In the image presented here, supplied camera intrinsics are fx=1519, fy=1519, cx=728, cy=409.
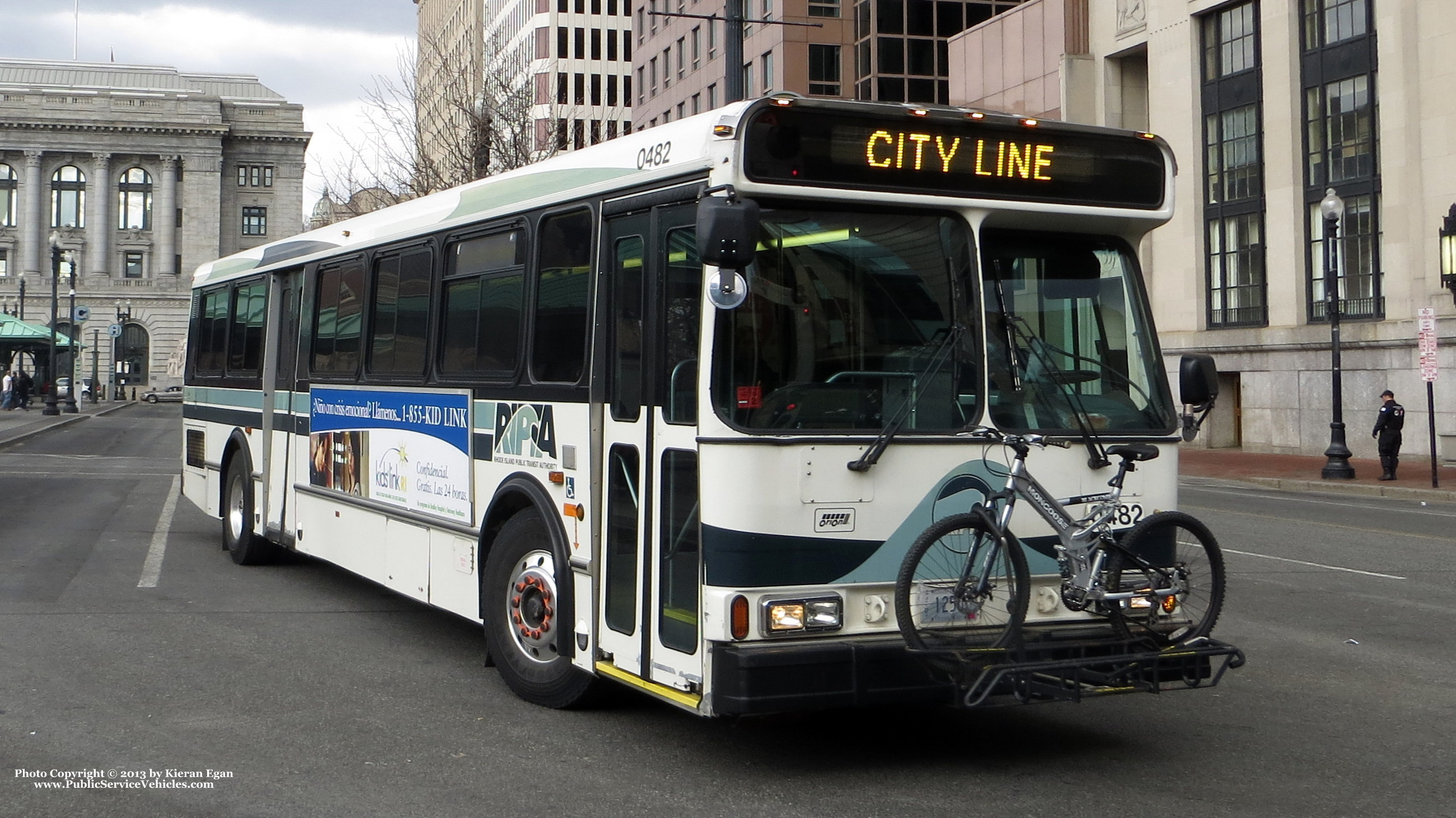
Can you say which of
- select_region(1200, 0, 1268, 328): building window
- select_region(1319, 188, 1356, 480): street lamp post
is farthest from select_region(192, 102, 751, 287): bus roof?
select_region(1200, 0, 1268, 328): building window

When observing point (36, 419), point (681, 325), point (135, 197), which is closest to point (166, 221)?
point (135, 197)

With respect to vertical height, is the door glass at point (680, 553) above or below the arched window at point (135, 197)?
below

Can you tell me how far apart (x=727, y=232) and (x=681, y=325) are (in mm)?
761

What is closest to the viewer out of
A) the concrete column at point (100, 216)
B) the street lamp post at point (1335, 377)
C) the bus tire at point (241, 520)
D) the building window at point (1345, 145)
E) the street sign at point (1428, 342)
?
the bus tire at point (241, 520)

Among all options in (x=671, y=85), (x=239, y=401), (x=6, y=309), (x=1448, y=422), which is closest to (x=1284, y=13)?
(x=1448, y=422)

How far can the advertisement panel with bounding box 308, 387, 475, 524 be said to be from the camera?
8.52 meters

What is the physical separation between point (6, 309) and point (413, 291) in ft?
377

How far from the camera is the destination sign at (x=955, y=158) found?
6.06 m

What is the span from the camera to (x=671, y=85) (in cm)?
7731

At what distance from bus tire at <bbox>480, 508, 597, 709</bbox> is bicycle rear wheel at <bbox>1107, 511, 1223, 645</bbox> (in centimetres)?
248

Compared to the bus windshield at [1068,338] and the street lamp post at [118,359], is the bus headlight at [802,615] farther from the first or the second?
the street lamp post at [118,359]

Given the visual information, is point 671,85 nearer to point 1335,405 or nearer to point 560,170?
point 1335,405

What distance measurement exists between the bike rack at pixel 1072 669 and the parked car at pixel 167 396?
91432 mm

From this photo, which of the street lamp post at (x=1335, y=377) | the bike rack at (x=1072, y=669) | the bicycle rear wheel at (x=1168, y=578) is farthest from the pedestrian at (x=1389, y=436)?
the bike rack at (x=1072, y=669)
